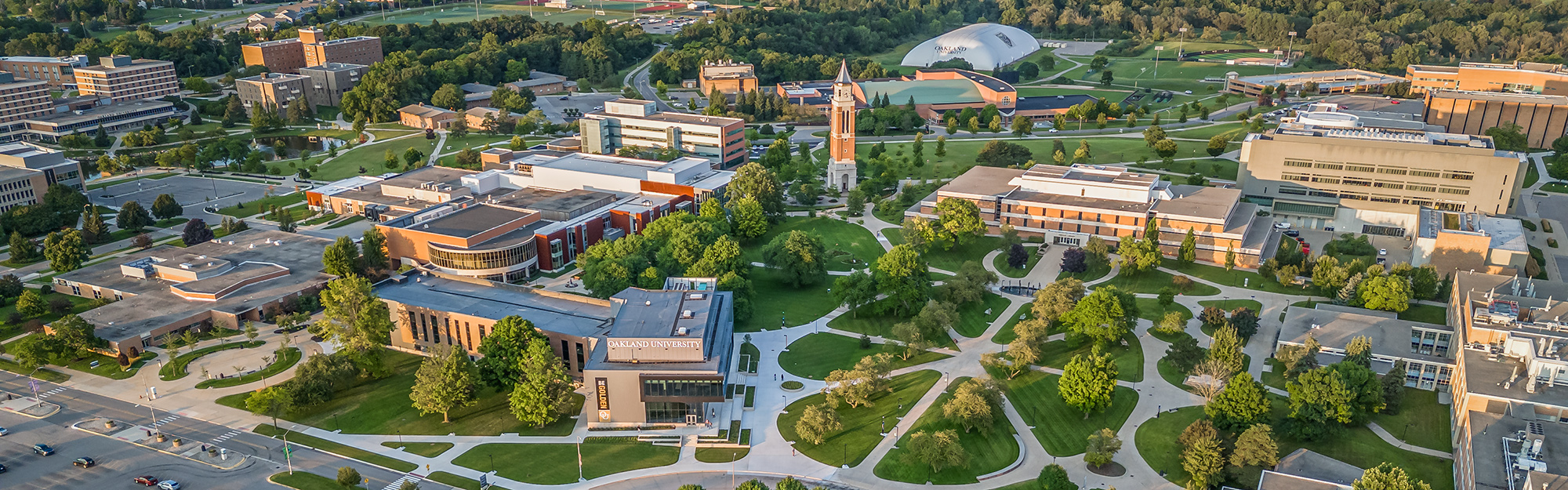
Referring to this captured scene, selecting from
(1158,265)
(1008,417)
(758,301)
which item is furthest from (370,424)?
(1158,265)

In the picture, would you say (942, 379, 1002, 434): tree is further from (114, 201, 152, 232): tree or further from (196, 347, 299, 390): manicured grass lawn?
(114, 201, 152, 232): tree

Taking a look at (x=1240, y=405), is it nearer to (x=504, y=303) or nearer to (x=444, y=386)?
(x=444, y=386)

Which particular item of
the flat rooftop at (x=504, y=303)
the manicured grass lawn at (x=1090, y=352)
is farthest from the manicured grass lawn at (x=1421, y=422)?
the flat rooftop at (x=504, y=303)

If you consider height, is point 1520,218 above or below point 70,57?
below

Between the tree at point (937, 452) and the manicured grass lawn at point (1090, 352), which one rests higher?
the tree at point (937, 452)

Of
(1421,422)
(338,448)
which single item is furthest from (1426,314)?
(338,448)

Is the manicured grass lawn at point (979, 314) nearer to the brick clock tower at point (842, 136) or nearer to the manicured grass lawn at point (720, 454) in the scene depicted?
the manicured grass lawn at point (720, 454)

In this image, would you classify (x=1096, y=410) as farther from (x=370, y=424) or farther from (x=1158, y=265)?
(x=370, y=424)
